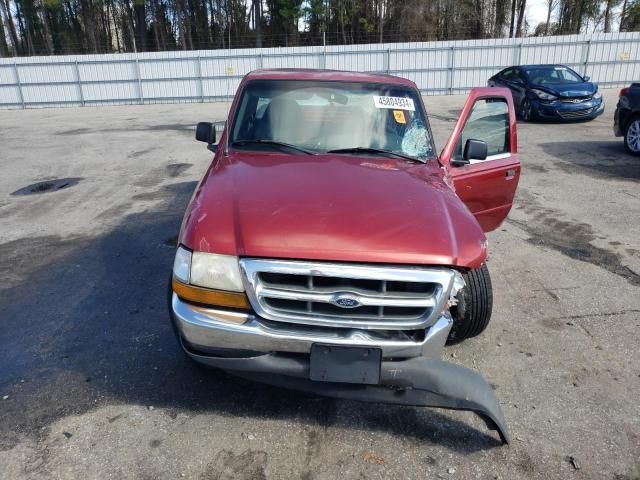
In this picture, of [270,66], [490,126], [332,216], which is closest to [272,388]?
[332,216]

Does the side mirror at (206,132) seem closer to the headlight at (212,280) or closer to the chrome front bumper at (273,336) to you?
the headlight at (212,280)

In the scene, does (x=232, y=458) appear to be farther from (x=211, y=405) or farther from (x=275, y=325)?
(x=275, y=325)

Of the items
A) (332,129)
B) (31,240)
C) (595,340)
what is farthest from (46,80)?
(595,340)

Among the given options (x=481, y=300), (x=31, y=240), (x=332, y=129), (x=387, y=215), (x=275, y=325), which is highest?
(x=332, y=129)

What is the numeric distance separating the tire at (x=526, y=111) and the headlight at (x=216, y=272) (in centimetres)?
1454

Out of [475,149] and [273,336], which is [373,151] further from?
[273,336]

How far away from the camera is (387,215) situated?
9.20ft

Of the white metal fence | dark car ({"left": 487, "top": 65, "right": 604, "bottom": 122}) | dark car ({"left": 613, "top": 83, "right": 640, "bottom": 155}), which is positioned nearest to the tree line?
the white metal fence

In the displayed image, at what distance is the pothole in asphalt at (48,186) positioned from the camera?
28.3 feet

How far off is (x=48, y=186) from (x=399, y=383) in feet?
27.3

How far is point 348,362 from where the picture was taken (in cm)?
250

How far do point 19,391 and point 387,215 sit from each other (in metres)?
2.45

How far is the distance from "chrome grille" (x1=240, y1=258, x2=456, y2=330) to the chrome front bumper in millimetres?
53

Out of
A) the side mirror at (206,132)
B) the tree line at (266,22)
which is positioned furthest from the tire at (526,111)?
the tree line at (266,22)
